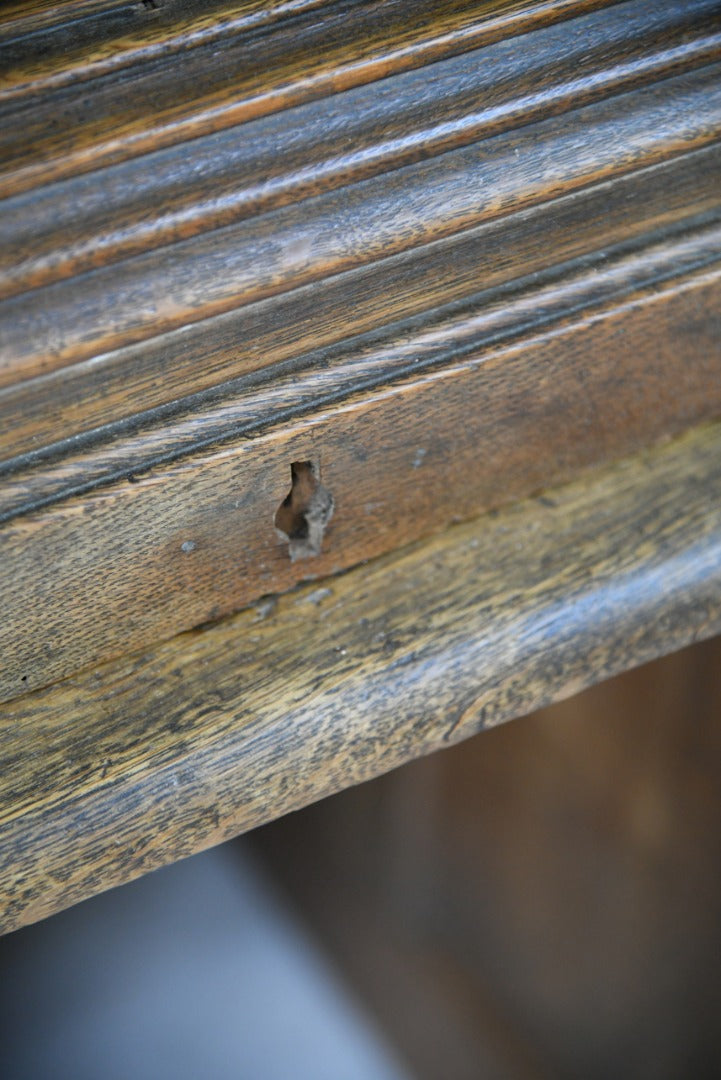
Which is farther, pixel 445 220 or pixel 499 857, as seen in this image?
pixel 499 857

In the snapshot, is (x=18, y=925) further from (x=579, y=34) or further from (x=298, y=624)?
(x=579, y=34)

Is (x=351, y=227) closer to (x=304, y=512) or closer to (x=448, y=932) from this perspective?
(x=304, y=512)

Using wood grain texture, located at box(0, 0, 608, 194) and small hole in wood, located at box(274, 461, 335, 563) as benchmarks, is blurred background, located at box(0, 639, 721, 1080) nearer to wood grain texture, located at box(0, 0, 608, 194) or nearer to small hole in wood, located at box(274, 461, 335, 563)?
small hole in wood, located at box(274, 461, 335, 563)

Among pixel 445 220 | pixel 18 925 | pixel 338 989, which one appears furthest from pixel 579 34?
pixel 338 989

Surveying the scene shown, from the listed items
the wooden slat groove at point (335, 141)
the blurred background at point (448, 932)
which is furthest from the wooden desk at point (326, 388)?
the blurred background at point (448, 932)


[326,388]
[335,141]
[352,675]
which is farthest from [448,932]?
[335,141]

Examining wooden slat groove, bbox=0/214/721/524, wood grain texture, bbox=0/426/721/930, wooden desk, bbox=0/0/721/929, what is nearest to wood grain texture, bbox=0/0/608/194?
wooden desk, bbox=0/0/721/929
